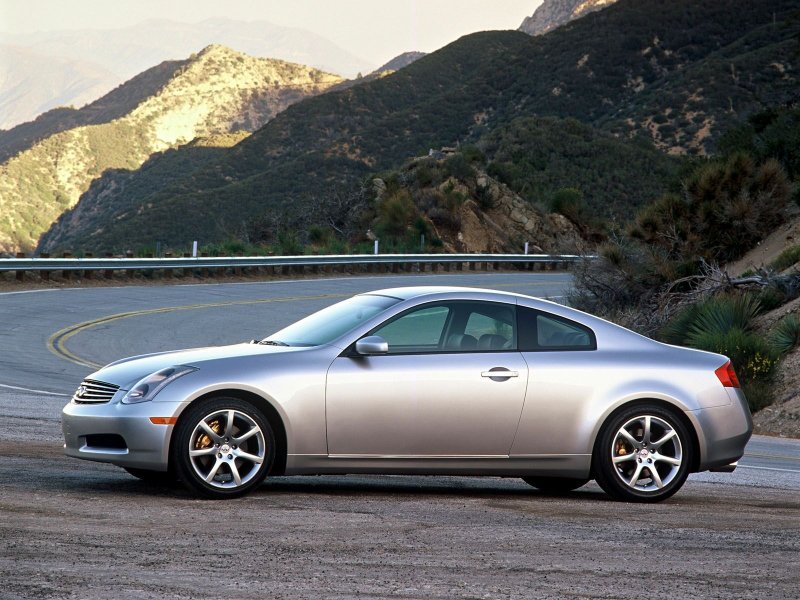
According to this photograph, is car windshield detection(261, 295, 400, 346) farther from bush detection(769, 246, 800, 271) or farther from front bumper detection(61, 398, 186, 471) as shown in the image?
bush detection(769, 246, 800, 271)

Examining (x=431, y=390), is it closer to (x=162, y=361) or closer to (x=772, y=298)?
(x=162, y=361)

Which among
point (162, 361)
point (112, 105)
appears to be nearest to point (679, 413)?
point (162, 361)

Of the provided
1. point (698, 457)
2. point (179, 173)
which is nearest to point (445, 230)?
point (698, 457)

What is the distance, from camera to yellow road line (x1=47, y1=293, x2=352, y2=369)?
65.5ft

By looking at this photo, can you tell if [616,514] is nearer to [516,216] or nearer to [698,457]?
[698,457]

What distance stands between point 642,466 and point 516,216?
50.0 meters

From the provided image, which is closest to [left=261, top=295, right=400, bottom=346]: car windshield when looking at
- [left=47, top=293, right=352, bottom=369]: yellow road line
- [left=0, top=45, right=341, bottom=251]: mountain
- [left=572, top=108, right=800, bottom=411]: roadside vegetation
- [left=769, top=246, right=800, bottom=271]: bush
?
[left=572, top=108, right=800, bottom=411]: roadside vegetation

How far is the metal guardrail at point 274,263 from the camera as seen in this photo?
32.8m

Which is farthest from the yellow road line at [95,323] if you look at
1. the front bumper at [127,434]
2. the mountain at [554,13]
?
the mountain at [554,13]

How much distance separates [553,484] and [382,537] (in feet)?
9.37

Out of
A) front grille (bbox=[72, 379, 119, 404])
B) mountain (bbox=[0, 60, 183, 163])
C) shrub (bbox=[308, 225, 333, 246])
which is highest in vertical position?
mountain (bbox=[0, 60, 183, 163])

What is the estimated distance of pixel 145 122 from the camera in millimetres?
158000

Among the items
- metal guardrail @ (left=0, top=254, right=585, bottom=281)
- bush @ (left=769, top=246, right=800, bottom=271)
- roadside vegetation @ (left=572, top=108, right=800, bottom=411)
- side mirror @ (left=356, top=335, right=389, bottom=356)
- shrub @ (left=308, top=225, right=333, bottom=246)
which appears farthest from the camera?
shrub @ (left=308, top=225, right=333, bottom=246)

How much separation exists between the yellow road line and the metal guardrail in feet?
17.3
